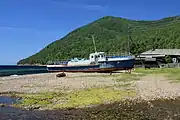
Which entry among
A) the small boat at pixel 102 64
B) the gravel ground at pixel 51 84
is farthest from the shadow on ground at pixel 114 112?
the small boat at pixel 102 64

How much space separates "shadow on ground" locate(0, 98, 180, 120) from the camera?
2229 centimetres

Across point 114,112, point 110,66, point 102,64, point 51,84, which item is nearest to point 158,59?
point 110,66

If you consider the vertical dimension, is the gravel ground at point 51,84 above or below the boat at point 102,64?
below

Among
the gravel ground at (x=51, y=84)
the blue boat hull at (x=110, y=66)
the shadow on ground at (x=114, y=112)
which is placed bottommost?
the shadow on ground at (x=114, y=112)

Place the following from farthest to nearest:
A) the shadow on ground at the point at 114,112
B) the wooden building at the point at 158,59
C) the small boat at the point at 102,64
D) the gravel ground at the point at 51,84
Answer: the wooden building at the point at 158,59, the small boat at the point at 102,64, the gravel ground at the point at 51,84, the shadow on ground at the point at 114,112

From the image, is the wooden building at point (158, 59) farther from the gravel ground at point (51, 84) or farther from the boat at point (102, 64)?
the gravel ground at point (51, 84)

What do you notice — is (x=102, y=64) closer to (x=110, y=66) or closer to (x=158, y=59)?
(x=110, y=66)

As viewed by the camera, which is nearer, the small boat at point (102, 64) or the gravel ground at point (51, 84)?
the gravel ground at point (51, 84)

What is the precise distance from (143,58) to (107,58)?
3178cm

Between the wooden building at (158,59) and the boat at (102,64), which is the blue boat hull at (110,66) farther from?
the wooden building at (158,59)

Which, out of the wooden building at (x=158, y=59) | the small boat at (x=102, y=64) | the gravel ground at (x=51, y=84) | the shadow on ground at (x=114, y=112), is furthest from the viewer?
the wooden building at (x=158, y=59)

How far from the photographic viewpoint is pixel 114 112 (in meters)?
24.0

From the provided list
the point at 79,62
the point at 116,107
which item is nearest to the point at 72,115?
the point at 116,107

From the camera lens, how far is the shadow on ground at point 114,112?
22288mm
